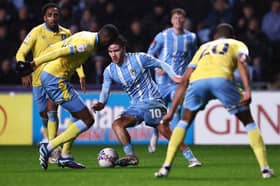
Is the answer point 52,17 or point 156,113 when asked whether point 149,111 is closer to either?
point 156,113

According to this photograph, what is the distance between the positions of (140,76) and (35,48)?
1.68 m

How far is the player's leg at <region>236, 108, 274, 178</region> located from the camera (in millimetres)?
10414

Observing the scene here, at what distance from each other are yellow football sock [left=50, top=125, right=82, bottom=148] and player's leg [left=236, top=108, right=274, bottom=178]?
2.31 m

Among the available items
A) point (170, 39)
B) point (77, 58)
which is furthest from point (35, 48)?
point (170, 39)

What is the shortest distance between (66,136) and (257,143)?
8.42 ft

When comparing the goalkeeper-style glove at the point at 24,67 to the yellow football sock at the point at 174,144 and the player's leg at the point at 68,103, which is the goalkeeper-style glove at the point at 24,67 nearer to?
the player's leg at the point at 68,103

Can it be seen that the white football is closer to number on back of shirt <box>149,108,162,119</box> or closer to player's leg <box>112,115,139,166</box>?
player's leg <box>112,115,139,166</box>

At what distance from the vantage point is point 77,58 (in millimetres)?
12055

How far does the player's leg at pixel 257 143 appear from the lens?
34.2 ft

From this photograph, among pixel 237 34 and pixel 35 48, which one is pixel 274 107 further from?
pixel 35 48

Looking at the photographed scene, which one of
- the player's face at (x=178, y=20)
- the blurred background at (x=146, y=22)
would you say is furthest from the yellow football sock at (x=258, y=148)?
the blurred background at (x=146, y=22)

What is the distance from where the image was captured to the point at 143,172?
11617 mm

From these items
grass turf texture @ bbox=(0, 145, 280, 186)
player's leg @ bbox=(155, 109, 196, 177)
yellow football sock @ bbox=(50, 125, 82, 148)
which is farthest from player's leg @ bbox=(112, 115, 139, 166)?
player's leg @ bbox=(155, 109, 196, 177)

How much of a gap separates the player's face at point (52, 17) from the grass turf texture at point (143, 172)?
6.10 ft
